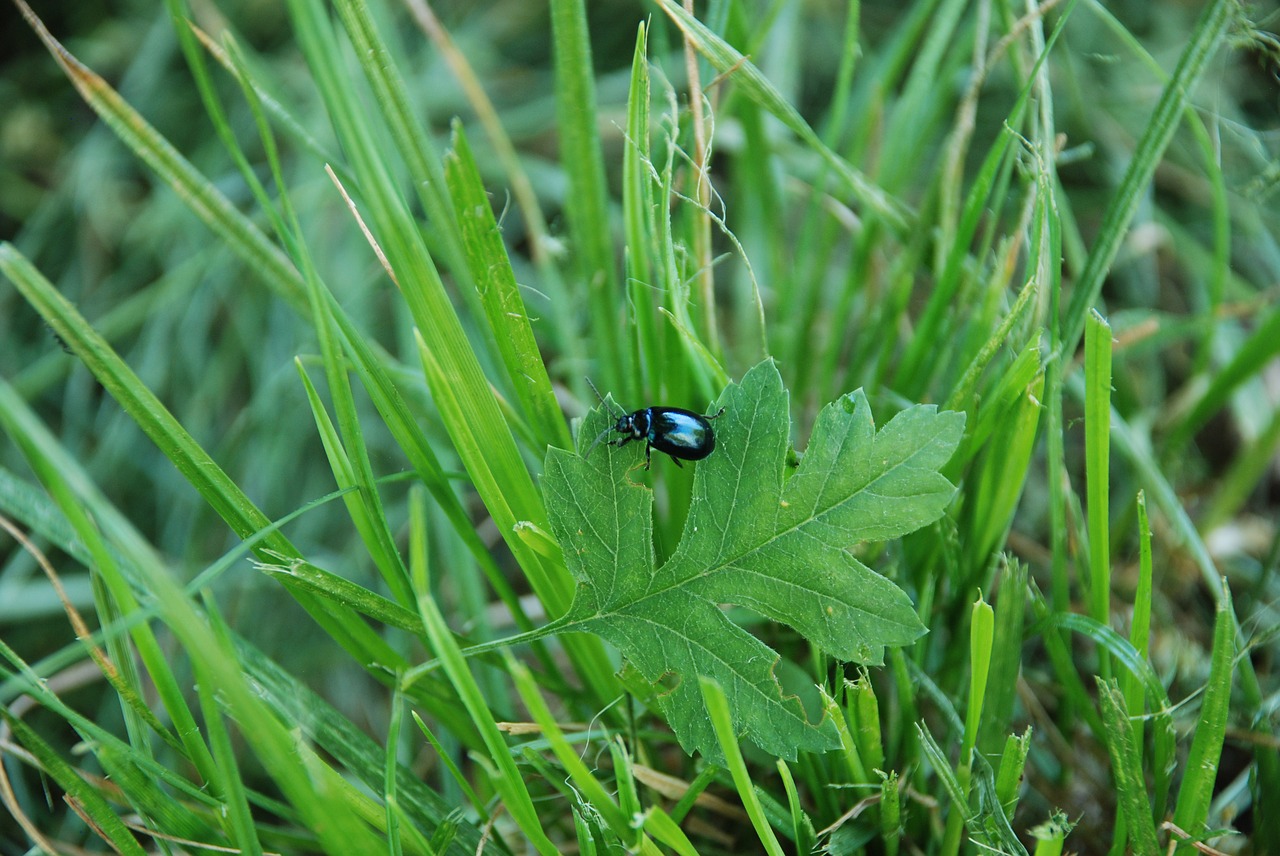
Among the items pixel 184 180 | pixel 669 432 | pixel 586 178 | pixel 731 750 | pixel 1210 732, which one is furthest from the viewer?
pixel 586 178

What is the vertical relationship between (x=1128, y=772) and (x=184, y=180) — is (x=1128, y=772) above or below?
below

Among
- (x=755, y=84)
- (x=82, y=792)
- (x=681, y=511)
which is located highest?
Answer: (x=755, y=84)

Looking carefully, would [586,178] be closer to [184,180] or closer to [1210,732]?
[184,180]

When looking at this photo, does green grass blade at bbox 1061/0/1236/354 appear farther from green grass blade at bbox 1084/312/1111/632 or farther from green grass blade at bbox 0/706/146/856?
green grass blade at bbox 0/706/146/856

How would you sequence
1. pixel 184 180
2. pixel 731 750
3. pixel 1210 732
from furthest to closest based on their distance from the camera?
pixel 184 180 < pixel 1210 732 < pixel 731 750

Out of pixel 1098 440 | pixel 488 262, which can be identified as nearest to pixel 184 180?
pixel 488 262

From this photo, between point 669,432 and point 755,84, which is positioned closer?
point 669,432
